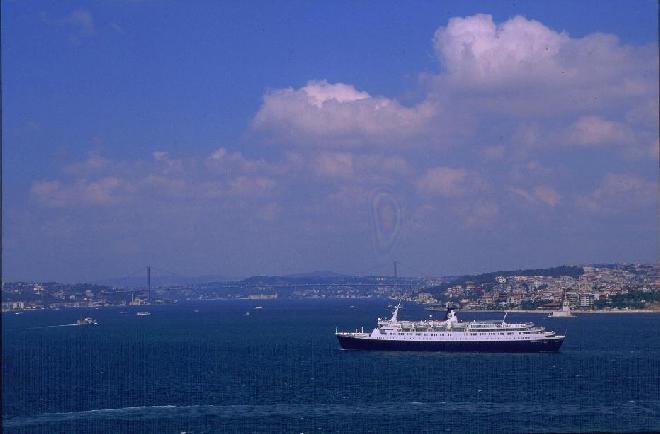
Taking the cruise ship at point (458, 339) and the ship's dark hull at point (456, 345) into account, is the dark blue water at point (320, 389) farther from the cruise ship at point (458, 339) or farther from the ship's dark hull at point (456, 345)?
the cruise ship at point (458, 339)

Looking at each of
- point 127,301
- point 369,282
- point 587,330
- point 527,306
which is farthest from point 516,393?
point 369,282

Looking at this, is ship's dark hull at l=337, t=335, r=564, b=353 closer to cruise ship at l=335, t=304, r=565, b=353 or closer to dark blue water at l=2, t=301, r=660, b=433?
cruise ship at l=335, t=304, r=565, b=353

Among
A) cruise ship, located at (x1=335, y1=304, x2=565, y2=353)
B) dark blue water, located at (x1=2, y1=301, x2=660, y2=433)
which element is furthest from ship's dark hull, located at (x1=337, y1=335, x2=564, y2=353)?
dark blue water, located at (x1=2, y1=301, x2=660, y2=433)

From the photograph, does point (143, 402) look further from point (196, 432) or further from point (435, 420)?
point (435, 420)

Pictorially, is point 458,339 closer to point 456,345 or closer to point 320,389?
point 456,345

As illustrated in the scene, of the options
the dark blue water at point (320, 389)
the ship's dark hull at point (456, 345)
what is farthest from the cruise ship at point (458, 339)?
the dark blue water at point (320, 389)

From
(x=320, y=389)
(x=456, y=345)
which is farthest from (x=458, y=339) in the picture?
(x=320, y=389)
